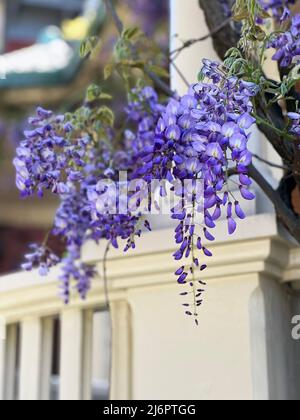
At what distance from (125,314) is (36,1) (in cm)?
1337

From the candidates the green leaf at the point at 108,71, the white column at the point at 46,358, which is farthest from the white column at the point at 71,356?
the green leaf at the point at 108,71

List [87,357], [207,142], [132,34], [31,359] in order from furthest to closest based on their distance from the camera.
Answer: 1. [31,359]
2. [87,357]
3. [132,34]
4. [207,142]

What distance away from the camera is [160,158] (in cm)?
145

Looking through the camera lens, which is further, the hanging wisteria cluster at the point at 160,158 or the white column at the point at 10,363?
the white column at the point at 10,363

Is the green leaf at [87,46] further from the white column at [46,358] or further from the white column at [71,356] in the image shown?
the white column at [46,358]

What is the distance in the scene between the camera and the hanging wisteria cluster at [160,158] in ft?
4.69

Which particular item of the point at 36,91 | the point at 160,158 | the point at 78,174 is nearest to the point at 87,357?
the point at 78,174

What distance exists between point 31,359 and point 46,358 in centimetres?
5

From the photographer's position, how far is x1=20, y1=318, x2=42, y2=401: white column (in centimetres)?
266

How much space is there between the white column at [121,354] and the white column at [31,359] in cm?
37

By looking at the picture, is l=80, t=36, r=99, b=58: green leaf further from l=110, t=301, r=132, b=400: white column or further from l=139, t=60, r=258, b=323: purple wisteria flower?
l=110, t=301, r=132, b=400: white column

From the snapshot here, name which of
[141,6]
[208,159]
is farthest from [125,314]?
[141,6]

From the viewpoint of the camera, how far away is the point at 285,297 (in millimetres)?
2166

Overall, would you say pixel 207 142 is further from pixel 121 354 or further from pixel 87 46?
pixel 121 354
